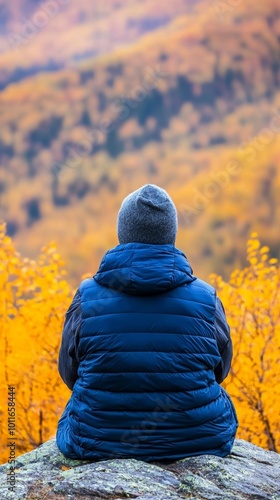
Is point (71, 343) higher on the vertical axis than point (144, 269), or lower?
lower

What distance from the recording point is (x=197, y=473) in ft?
9.91

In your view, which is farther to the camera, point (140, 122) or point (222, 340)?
point (140, 122)

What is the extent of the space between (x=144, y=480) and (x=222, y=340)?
0.73 meters

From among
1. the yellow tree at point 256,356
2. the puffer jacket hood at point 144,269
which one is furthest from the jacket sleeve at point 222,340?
the yellow tree at point 256,356

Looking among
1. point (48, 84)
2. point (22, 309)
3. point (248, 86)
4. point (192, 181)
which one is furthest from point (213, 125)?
point (22, 309)

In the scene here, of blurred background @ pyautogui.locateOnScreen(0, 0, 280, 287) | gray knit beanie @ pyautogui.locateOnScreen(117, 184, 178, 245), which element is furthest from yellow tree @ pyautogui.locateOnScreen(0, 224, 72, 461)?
blurred background @ pyautogui.locateOnScreen(0, 0, 280, 287)

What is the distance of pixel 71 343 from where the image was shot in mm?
3172

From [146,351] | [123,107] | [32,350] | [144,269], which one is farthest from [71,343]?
[123,107]

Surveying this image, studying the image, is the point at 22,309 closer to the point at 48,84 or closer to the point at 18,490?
the point at 18,490

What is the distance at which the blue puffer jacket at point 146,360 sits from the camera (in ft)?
9.84

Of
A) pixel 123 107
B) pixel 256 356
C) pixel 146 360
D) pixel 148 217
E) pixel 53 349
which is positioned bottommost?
pixel 256 356

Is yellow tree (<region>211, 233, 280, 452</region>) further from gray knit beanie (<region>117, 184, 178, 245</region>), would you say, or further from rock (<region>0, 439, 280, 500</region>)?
gray knit beanie (<region>117, 184, 178, 245</region>)

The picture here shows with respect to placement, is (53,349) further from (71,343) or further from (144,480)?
(144,480)

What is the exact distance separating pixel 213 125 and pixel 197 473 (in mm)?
113700
